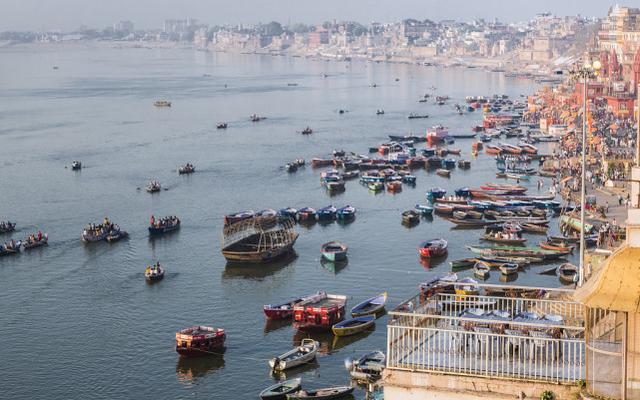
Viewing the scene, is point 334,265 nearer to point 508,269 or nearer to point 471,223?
Answer: point 508,269

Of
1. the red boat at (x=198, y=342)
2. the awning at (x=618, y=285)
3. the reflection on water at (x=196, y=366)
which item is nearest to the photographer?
the awning at (x=618, y=285)

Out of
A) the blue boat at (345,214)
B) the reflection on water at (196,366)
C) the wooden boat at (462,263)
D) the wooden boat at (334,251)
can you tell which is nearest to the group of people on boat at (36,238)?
the wooden boat at (334,251)

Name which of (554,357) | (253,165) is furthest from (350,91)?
(554,357)

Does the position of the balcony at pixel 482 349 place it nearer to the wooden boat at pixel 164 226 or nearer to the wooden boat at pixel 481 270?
the wooden boat at pixel 481 270

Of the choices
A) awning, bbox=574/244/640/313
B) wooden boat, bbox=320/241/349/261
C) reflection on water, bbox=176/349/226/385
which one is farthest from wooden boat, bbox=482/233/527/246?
awning, bbox=574/244/640/313

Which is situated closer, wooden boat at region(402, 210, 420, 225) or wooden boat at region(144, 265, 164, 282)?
wooden boat at region(144, 265, 164, 282)

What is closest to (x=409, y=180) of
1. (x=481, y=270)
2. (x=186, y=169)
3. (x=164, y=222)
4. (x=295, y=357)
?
(x=186, y=169)

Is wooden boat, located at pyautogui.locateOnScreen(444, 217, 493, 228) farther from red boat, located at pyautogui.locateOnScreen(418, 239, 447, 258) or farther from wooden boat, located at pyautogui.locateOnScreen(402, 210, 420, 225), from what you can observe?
red boat, located at pyautogui.locateOnScreen(418, 239, 447, 258)
